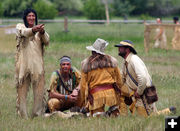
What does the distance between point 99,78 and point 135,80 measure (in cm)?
73

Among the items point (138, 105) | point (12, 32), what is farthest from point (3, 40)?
point (138, 105)

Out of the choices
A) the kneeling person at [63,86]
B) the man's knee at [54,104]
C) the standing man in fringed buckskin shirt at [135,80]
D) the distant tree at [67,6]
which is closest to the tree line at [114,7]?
the distant tree at [67,6]

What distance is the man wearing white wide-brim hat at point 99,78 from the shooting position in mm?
9250

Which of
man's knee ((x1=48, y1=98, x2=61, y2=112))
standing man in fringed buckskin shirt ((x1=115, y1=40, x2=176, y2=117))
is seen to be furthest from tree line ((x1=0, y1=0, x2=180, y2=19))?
standing man in fringed buckskin shirt ((x1=115, y1=40, x2=176, y2=117))

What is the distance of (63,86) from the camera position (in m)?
9.95

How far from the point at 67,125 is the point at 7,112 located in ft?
6.86

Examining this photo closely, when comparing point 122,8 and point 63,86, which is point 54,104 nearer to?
point 63,86

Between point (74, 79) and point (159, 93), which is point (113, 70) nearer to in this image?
point (74, 79)

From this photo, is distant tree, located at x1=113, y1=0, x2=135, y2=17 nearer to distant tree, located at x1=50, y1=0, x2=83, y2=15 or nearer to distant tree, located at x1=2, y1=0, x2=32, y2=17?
distant tree, located at x1=50, y1=0, x2=83, y2=15

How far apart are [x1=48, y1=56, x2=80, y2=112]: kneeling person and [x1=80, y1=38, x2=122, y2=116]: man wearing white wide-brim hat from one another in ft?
1.67

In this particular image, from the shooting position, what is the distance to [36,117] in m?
9.77

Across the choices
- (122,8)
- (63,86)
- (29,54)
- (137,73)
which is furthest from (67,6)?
(137,73)

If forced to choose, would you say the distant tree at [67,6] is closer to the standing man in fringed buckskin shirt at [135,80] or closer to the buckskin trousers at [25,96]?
the buckskin trousers at [25,96]

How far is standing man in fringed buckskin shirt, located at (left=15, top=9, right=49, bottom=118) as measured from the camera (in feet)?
31.6
